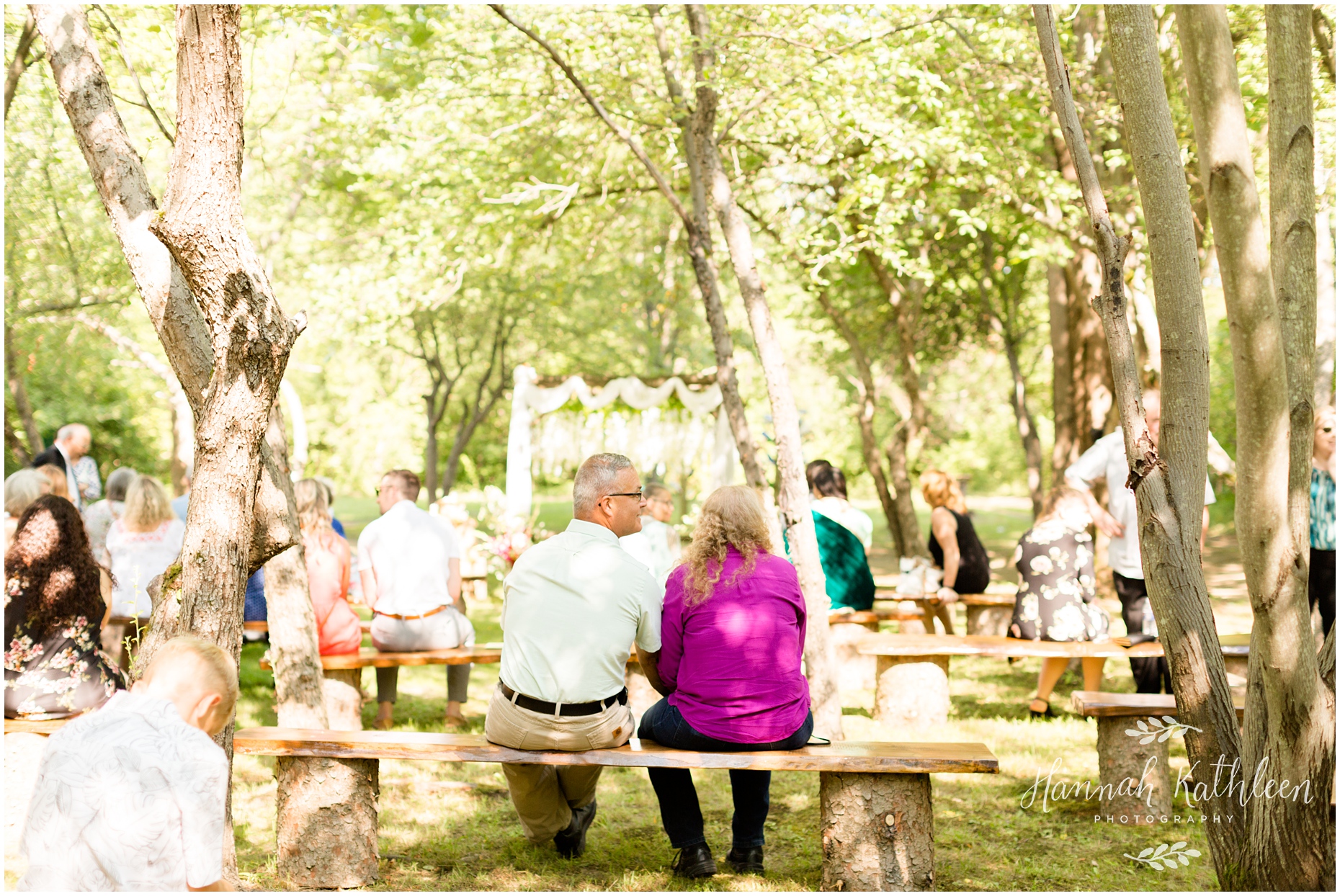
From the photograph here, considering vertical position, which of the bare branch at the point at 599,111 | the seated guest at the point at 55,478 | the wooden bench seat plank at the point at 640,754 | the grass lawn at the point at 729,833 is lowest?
the grass lawn at the point at 729,833

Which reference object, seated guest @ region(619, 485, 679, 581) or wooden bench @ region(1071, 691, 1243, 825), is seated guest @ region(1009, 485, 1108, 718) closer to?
wooden bench @ region(1071, 691, 1243, 825)

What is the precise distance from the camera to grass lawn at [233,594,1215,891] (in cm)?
405

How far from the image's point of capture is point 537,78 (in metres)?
8.56

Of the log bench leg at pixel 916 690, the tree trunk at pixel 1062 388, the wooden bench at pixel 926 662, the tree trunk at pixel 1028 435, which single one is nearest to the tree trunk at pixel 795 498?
the wooden bench at pixel 926 662

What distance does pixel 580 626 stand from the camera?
3.81 meters

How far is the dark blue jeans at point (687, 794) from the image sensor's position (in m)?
4.00

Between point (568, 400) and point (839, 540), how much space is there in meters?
6.99

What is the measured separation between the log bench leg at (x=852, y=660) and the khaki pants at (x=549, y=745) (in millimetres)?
3143

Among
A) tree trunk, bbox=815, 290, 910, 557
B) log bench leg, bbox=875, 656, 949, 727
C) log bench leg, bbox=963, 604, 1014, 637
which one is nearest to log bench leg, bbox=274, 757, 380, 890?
log bench leg, bbox=875, 656, 949, 727

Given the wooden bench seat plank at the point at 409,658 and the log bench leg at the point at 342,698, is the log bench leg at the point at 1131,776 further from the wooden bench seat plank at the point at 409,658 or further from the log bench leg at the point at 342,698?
the log bench leg at the point at 342,698

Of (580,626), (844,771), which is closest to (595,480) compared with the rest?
(580,626)

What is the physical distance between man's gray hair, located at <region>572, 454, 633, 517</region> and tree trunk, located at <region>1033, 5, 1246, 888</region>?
1749 mm

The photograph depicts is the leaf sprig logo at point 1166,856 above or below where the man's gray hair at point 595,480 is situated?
below

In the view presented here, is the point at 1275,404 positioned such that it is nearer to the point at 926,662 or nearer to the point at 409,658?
the point at 926,662
